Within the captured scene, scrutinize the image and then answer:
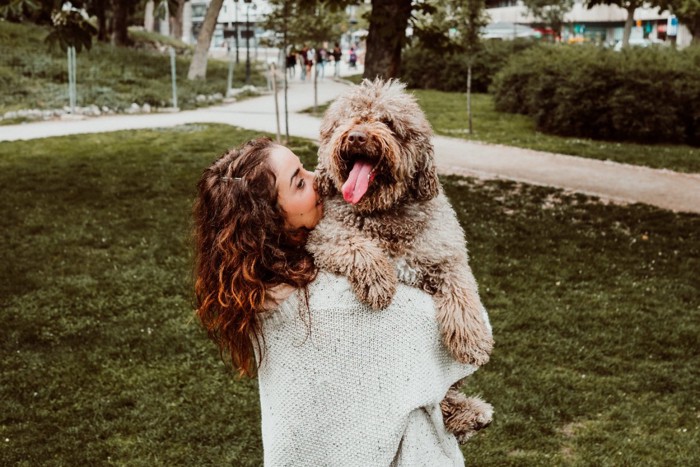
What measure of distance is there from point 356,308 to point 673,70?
17.5 meters

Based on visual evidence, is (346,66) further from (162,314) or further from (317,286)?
(317,286)

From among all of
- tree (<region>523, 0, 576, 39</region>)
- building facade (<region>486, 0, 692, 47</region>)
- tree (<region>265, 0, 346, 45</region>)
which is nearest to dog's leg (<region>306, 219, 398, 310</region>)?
tree (<region>265, 0, 346, 45</region>)

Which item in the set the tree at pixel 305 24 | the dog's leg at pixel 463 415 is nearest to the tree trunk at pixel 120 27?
the tree at pixel 305 24

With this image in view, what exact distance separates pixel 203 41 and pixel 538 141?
49.0 ft

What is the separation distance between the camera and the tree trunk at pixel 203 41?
27439mm

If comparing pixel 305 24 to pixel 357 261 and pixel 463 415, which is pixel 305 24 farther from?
pixel 357 261

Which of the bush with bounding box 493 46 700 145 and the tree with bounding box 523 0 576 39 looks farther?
the tree with bounding box 523 0 576 39

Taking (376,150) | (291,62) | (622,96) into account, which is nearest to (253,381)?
(376,150)

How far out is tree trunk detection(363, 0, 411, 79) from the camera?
8.68m

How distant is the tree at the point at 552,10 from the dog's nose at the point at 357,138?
4835 centimetres

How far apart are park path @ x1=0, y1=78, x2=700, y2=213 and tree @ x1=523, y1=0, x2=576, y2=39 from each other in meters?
29.3

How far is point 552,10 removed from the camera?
Answer: 4909 centimetres

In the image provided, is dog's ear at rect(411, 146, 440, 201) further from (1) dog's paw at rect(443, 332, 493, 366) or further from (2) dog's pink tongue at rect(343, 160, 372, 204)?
(1) dog's paw at rect(443, 332, 493, 366)

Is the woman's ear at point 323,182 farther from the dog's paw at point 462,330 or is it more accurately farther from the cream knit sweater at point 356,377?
the dog's paw at point 462,330
